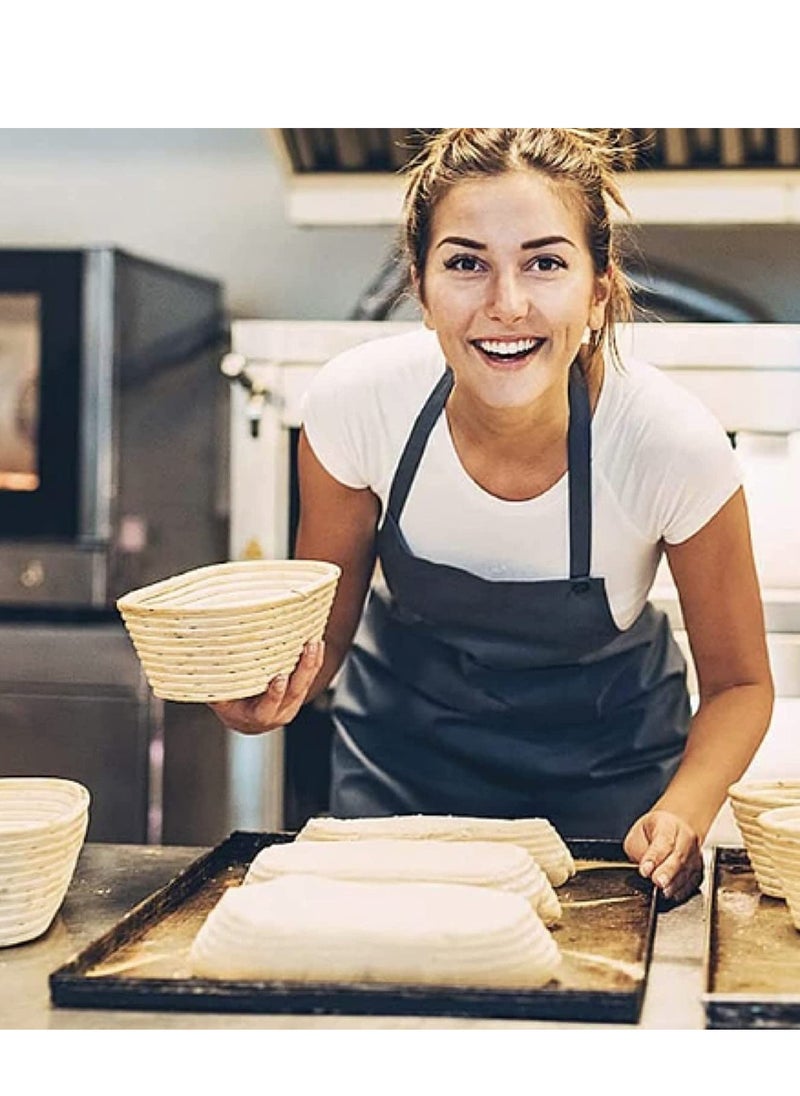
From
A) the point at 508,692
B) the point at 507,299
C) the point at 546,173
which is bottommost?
the point at 508,692

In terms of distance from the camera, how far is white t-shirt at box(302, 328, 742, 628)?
167cm

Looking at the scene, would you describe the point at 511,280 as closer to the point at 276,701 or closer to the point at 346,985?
the point at 276,701

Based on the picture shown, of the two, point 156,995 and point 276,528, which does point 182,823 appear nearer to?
point 276,528

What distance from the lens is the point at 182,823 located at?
216cm

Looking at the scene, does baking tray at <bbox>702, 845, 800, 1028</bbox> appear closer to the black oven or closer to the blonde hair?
the blonde hair

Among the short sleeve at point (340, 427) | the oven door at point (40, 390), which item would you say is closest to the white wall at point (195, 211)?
the oven door at point (40, 390)

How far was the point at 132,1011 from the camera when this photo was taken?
118 centimetres

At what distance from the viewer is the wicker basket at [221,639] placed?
4.49ft

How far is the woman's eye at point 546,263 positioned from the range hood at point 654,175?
316 millimetres

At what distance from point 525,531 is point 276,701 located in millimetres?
358

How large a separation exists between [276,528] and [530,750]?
17.8 inches

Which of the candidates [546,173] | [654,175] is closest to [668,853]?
[546,173]
